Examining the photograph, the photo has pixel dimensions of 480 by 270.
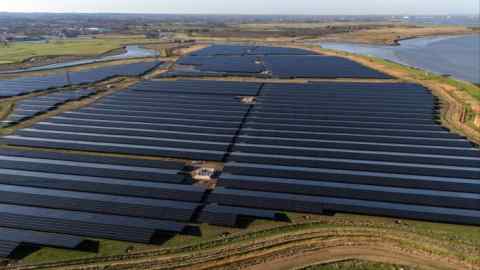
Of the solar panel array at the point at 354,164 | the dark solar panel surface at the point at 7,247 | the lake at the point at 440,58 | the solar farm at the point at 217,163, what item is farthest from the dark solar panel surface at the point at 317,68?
the dark solar panel surface at the point at 7,247

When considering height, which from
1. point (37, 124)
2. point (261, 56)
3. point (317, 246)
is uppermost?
point (261, 56)

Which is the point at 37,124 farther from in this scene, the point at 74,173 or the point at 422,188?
the point at 422,188

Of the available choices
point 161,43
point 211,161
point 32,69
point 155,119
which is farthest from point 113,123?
point 161,43

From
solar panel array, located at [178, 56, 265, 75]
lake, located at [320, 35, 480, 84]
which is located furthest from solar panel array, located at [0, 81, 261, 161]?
lake, located at [320, 35, 480, 84]

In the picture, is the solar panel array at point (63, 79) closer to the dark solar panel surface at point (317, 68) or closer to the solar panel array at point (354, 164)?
the dark solar panel surface at point (317, 68)

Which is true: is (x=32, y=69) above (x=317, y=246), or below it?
above
